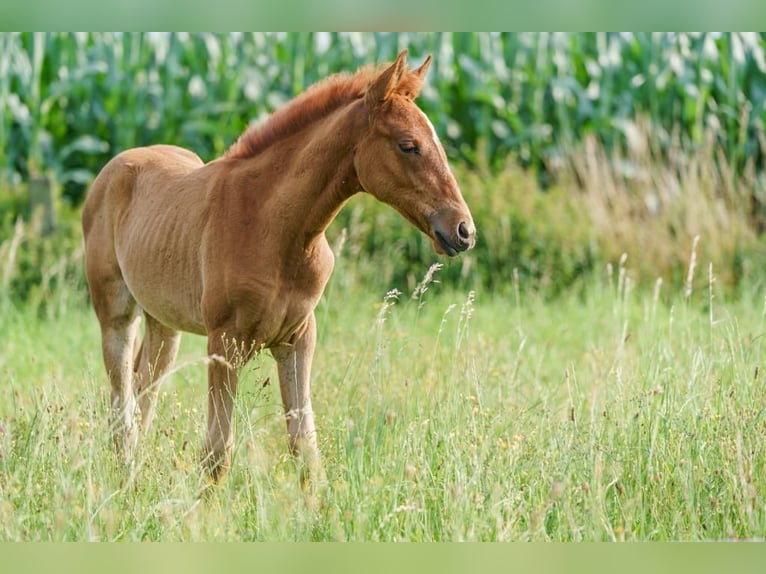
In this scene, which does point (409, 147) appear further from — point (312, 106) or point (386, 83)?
point (312, 106)

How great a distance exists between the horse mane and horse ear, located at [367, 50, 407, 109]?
147 mm

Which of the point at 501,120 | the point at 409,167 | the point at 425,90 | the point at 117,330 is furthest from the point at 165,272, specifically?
the point at 501,120

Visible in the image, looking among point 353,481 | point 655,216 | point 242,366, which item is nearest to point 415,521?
point 353,481

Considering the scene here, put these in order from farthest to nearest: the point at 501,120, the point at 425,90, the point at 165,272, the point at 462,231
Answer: the point at 501,120 < the point at 425,90 < the point at 165,272 < the point at 462,231

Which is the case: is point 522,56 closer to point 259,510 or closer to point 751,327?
point 751,327

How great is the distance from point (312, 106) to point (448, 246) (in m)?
1.07

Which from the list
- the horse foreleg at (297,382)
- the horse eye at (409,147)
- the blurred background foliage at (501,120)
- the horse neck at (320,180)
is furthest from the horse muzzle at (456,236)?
the blurred background foliage at (501,120)

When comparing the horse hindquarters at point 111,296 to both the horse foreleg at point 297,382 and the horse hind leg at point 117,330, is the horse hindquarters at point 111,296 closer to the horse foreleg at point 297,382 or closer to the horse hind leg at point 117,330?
the horse hind leg at point 117,330

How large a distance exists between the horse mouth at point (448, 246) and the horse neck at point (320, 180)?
57 cm

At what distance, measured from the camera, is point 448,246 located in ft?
15.9

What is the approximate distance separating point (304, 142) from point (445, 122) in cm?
748

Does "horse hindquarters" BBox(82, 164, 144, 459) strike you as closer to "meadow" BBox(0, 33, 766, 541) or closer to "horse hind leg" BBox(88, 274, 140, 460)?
"horse hind leg" BBox(88, 274, 140, 460)

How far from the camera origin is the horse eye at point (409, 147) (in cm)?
492

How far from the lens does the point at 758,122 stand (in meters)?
12.5
